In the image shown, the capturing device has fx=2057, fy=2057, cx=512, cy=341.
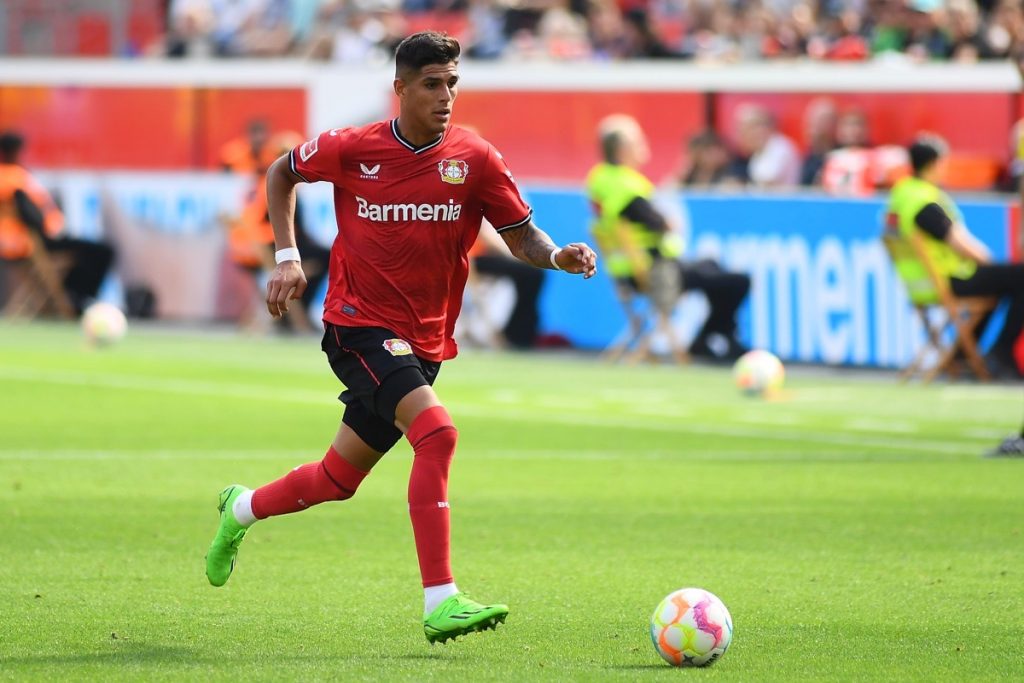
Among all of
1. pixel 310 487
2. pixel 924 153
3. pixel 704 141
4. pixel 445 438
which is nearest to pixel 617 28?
pixel 704 141

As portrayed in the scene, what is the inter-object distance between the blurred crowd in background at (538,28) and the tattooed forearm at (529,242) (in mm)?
11865

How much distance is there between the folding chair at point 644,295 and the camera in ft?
63.2

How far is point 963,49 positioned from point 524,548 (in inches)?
492

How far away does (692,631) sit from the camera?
6.61m

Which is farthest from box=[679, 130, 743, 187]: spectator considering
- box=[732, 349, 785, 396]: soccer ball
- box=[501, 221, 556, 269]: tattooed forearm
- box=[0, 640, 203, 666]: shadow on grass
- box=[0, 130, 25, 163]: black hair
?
box=[0, 640, 203, 666]: shadow on grass

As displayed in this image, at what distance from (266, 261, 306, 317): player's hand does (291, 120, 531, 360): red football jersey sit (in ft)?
0.78

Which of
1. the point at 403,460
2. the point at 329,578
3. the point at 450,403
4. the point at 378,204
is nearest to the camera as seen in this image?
the point at 378,204

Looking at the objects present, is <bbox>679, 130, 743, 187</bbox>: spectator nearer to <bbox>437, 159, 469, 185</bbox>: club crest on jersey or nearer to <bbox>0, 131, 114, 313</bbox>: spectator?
<bbox>0, 131, 114, 313</bbox>: spectator

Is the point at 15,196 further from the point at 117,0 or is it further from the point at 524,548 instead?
the point at 524,548

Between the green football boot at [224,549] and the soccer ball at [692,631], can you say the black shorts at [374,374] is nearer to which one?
the green football boot at [224,549]

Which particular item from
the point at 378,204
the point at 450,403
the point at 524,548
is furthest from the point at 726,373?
the point at 378,204

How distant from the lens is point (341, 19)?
2772cm

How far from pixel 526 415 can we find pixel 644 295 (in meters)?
4.33

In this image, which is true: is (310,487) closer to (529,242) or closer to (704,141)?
(529,242)
